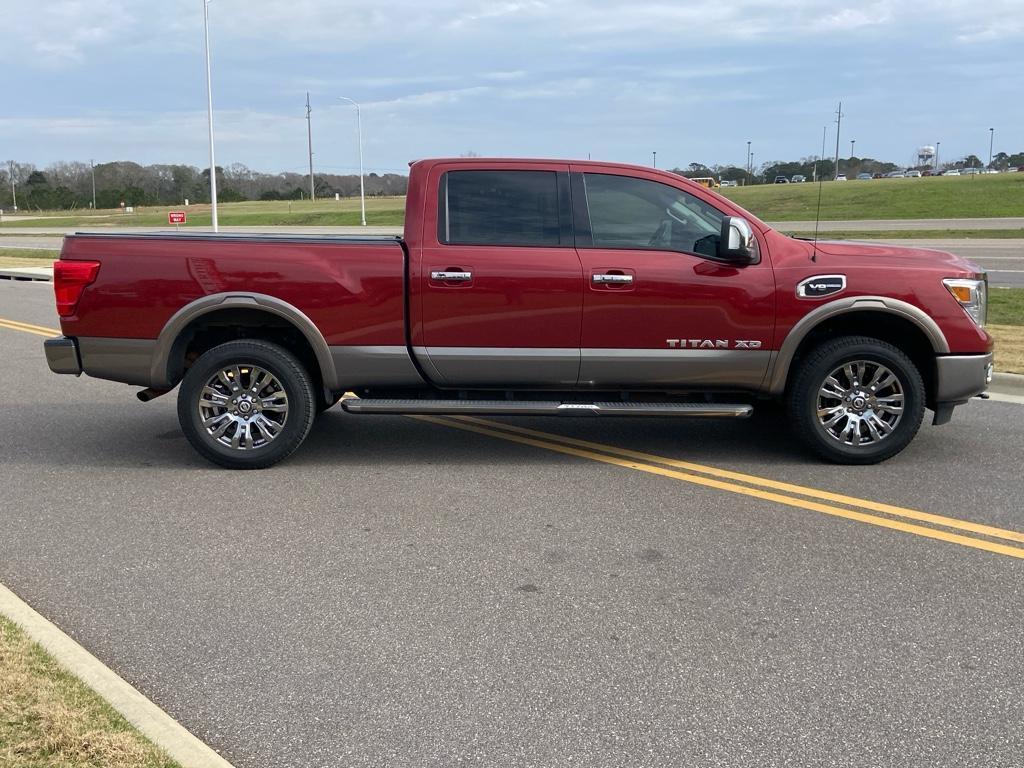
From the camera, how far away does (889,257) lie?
634cm

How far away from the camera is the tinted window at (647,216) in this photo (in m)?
6.25

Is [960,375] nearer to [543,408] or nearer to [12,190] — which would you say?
[543,408]

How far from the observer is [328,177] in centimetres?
10962

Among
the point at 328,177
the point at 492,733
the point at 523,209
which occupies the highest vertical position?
the point at 328,177

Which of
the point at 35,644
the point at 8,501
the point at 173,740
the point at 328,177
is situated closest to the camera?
the point at 173,740

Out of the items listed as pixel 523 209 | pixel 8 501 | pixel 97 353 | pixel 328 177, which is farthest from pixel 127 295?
pixel 328 177

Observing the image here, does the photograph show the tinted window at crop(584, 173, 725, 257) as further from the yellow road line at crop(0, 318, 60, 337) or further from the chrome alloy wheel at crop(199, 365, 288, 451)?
the yellow road line at crop(0, 318, 60, 337)

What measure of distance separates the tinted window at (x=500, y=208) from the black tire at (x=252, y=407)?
1.34 m

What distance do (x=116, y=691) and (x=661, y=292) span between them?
3.97 metres

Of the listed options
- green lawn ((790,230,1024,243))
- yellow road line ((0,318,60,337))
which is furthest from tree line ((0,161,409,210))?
yellow road line ((0,318,60,337))

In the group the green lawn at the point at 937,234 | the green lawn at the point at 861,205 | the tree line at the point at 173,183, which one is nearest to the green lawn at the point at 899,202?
the green lawn at the point at 861,205

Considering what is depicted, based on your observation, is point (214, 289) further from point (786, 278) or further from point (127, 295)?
point (786, 278)

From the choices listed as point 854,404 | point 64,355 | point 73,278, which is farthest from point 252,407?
point 854,404

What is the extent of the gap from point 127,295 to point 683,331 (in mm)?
3558
